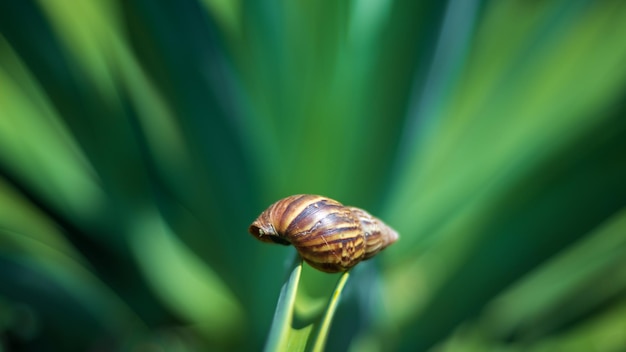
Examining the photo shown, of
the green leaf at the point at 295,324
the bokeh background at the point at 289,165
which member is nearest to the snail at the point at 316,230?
the green leaf at the point at 295,324

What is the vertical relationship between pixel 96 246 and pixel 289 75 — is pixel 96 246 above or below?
below

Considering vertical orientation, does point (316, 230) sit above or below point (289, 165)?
below

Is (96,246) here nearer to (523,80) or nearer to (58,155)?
(58,155)

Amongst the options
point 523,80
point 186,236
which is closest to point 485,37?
point 523,80

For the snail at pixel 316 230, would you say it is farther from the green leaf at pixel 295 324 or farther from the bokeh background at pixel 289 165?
the bokeh background at pixel 289 165

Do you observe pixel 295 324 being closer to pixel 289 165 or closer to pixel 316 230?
pixel 316 230

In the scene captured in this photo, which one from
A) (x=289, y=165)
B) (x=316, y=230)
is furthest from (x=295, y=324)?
(x=289, y=165)

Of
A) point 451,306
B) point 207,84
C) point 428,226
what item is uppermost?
point 207,84
